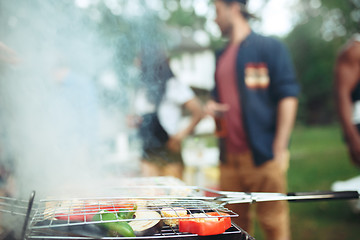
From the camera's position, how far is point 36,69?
9.06 feet

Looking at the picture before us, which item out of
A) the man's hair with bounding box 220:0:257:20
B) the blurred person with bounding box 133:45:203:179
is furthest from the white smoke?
the man's hair with bounding box 220:0:257:20

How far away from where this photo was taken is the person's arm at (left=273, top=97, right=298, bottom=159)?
2.89 m

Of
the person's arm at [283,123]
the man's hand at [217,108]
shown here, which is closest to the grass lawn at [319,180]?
the person's arm at [283,123]

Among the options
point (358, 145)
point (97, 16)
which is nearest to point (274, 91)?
point (358, 145)

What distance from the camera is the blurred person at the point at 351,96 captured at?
3.13 metres

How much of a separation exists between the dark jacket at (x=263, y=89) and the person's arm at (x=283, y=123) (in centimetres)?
6

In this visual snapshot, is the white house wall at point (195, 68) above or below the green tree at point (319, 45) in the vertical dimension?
below

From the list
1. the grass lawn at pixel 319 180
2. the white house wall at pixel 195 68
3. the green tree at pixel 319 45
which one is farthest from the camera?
the white house wall at pixel 195 68

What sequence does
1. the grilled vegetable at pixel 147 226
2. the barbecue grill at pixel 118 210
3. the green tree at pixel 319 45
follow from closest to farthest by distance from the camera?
the barbecue grill at pixel 118 210, the grilled vegetable at pixel 147 226, the green tree at pixel 319 45

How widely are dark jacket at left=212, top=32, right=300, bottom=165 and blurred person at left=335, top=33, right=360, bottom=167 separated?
2.20ft

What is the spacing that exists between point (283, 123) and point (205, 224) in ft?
6.72

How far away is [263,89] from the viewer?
9.75 ft

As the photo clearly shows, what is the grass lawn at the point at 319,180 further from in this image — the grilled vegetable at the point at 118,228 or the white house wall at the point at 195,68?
the grilled vegetable at the point at 118,228

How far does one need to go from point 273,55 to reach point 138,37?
1940 mm
